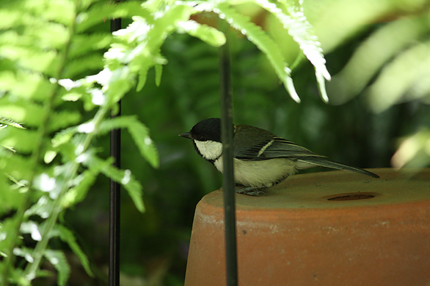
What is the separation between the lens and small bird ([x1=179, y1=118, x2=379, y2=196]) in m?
1.20

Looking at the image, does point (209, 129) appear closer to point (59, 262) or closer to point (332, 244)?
point (332, 244)

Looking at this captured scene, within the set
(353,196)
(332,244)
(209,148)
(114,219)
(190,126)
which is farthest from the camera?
(190,126)

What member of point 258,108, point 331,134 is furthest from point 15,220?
point 331,134

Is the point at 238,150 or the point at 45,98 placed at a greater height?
the point at 45,98

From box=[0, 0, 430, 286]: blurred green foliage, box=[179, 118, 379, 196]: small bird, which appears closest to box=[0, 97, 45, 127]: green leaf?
box=[179, 118, 379, 196]: small bird

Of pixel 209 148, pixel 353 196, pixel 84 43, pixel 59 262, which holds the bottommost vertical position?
pixel 209 148

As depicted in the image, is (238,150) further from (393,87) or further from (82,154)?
(82,154)

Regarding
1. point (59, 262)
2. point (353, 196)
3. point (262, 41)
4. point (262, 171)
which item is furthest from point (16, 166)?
point (262, 171)

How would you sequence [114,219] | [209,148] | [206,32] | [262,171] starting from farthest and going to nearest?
1. [209,148]
2. [262,171]
3. [114,219]
4. [206,32]

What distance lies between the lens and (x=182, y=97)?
1.76 metres

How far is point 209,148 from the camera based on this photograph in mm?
1324

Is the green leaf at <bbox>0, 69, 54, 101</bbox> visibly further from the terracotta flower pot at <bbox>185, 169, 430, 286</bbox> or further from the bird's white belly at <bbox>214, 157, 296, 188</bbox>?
the bird's white belly at <bbox>214, 157, 296, 188</bbox>

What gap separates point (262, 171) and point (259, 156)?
0.06 m

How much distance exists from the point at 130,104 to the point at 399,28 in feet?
3.97
